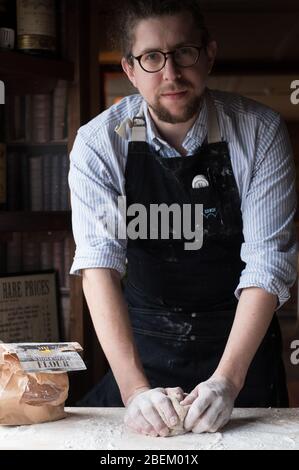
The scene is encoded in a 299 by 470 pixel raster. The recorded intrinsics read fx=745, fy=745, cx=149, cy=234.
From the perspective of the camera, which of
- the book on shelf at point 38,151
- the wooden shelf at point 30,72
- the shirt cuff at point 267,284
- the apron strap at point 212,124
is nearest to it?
the shirt cuff at point 267,284

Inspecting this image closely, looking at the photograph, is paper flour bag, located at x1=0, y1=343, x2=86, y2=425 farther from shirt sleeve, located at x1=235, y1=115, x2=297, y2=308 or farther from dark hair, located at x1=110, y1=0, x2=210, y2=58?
dark hair, located at x1=110, y1=0, x2=210, y2=58

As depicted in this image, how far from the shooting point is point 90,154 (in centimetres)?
138

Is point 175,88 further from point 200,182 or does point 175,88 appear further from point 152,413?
point 152,413

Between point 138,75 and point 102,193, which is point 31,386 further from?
point 138,75

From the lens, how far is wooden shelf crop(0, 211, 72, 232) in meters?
1.82

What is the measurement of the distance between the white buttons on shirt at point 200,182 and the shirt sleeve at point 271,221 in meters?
0.09

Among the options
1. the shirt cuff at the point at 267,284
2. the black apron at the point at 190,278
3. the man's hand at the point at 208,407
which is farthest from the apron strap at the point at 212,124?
the man's hand at the point at 208,407

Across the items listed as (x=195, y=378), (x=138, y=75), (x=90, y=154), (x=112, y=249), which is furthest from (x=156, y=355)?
(x=138, y=75)

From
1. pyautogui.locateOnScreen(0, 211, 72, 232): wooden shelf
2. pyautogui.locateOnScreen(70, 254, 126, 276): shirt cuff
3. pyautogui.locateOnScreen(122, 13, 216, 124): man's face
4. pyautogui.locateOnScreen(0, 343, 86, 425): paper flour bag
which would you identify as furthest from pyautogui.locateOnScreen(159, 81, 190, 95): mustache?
pyautogui.locateOnScreen(0, 211, 72, 232): wooden shelf

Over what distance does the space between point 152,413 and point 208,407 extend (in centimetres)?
9

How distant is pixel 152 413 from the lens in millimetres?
1075

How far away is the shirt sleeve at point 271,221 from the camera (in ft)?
4.18

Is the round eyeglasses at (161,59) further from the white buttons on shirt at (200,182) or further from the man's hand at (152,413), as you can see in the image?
the man's hand at (152,413)

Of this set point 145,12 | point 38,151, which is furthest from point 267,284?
point 38,151
